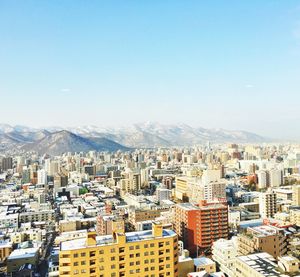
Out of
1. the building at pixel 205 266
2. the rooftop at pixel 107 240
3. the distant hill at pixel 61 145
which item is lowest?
the building at pixel 205 266

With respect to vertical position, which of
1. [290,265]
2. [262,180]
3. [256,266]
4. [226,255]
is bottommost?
[226,255]

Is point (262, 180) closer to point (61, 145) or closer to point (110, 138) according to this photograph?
point (61, 145)

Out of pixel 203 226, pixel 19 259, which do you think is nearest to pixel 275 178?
pixel 203 226

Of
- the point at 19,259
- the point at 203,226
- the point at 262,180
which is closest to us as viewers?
the point at 19,259

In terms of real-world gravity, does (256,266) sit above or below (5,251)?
above

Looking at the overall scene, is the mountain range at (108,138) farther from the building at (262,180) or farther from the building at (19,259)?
the building at (19,259)

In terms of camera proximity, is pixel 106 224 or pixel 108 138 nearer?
pixel 106 224

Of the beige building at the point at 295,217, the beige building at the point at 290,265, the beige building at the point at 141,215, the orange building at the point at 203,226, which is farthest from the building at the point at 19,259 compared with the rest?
Answer: the beige building at the point at 295,217

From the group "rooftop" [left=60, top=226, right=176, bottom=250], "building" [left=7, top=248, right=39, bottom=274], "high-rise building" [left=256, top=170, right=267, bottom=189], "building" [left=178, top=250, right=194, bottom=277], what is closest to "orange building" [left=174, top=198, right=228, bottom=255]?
"building" [left=178, top=250, right=194, bottom=277]
